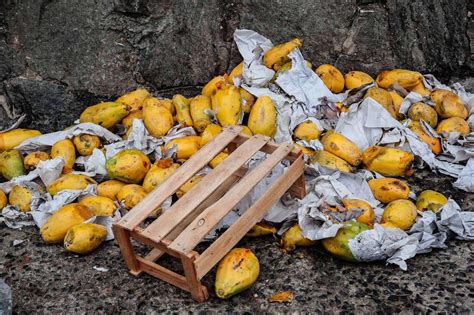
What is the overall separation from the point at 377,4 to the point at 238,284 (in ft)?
7.74

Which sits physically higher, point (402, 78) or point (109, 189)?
point (402, 78)

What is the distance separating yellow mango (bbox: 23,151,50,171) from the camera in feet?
11.7

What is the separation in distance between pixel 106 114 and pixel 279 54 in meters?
1.19

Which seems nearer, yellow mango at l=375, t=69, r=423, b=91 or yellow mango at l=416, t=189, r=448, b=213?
yellow mango at l=416, t=189, r=448, b=213

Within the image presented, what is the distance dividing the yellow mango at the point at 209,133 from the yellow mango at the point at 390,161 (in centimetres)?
89

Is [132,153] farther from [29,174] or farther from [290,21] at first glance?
[290,21]

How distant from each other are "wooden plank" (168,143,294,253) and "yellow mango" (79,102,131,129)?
4.02 ft

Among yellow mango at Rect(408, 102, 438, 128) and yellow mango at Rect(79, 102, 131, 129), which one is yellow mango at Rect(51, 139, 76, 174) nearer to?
yellow mango at Rect(79, 102, 131, 129)

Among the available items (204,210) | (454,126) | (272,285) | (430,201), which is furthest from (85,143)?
(454,126)

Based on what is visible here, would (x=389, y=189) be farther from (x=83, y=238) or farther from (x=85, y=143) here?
(x=85, y=143)

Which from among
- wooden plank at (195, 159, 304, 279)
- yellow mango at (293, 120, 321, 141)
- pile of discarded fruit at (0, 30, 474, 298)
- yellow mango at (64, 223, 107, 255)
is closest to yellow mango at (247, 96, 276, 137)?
pile of discarded fruit at (0, 30, 474, 298)

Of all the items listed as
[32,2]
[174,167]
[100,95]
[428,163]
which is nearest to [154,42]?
[100,95]

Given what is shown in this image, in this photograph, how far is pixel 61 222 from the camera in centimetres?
303

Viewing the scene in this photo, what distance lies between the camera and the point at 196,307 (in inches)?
103
